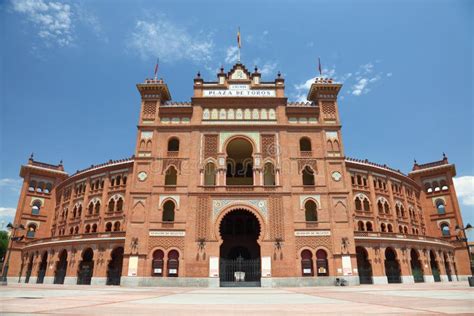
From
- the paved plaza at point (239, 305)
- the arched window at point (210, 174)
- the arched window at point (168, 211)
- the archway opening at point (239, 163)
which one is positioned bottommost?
the paved plaza at point (239, 305)

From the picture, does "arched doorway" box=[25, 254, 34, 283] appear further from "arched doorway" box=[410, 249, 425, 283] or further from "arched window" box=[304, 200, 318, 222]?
"arched doorway" box=[410, 249, 425, 283]

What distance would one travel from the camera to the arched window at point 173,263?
88.6 feet

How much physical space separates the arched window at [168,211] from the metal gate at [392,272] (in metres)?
23.5

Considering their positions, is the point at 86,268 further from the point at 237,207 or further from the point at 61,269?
the point at 237,207

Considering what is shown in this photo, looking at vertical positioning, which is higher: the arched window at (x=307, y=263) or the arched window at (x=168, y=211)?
the arched window at (x=168, y=211)

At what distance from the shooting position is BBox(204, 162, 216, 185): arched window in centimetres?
3107

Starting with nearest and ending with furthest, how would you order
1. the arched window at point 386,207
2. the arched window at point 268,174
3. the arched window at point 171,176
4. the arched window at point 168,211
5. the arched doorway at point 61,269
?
the arched window at point 168,211 < the arched window at point 268,174 < the arched window at point 171,176 < the arched doorway at point 61,269 < the arched window at point 386,207

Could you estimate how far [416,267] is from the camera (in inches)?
1415

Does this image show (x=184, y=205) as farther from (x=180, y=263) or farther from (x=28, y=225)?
(x=28, y=225)

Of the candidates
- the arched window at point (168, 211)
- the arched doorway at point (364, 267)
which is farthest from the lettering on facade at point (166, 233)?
the arched doorway at point (364, 267)

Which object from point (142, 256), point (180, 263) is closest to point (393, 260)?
point (180, 263)

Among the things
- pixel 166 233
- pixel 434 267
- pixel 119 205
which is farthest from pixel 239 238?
pixel 434 267

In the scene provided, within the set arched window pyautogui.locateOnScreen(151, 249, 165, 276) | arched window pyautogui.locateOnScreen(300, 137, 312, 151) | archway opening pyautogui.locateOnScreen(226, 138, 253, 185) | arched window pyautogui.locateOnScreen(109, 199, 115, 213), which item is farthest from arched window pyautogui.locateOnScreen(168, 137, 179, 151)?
arched window pyautogui.locateOnScreen(300, 137, 312, 151)

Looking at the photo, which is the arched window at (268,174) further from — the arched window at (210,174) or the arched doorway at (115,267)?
the arched doorway at (115,267)
